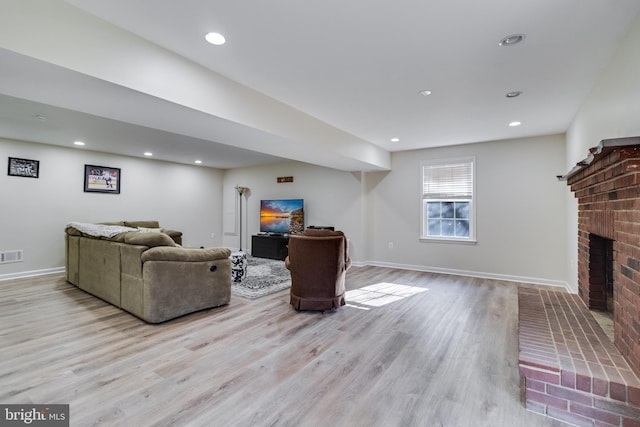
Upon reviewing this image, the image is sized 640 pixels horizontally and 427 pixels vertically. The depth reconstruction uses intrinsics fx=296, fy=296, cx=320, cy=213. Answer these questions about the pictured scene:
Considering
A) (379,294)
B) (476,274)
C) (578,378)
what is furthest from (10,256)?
(476,274)

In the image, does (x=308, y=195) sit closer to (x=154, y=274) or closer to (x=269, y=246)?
(x=269, y=246)

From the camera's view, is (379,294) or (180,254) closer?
(180,254)

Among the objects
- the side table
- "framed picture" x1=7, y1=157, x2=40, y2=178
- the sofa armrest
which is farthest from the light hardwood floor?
"framed picture" x1=7, y1=157, x2=40, y2=178

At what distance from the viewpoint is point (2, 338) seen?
110 inches

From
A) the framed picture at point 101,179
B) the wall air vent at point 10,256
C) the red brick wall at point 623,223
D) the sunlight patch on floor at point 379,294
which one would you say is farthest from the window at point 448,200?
the wall air vent at point 10,256

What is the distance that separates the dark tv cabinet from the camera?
7.16 meters

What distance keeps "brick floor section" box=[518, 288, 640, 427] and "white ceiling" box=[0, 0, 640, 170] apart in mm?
2187

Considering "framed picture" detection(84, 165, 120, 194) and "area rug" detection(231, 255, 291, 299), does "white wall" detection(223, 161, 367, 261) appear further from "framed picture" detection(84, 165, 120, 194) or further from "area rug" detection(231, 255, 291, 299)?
"framed picture" detection(84, 165, 120, 194)

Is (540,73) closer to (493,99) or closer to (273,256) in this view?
(493,99)

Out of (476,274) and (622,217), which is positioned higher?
(622,217)

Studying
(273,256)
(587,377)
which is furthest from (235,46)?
(273,256)

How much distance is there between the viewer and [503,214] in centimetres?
517

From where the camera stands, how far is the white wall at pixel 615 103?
1.96 m

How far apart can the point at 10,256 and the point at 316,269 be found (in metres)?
5.60
